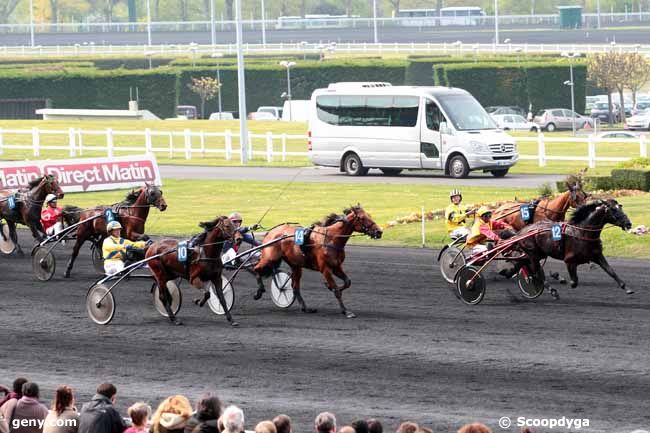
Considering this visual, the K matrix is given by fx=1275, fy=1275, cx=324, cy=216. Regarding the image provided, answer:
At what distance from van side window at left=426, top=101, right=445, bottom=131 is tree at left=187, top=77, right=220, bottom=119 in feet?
115

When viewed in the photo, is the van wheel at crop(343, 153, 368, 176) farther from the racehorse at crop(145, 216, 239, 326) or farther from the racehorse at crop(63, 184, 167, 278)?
the racehorse at crop(145, 216, 239, 326)

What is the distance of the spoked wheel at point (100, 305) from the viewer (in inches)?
665

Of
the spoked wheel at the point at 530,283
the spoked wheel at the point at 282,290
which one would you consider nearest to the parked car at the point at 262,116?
the spoked wheel at the point at 282,290

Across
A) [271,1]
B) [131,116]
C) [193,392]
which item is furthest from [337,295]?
[271,1]

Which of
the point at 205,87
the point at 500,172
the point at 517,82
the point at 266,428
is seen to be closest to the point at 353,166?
the point at 500,172

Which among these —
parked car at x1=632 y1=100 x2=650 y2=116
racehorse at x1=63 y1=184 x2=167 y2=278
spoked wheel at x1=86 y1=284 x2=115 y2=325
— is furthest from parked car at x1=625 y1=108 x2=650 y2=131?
spoked wheel at x1=86 y1=284 x2=115 y2=325

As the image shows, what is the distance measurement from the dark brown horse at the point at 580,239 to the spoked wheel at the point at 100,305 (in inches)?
218

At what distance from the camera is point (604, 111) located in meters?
65.8

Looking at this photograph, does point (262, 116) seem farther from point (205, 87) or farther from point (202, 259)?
point (202, 259)

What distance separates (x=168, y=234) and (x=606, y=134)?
82.4ft

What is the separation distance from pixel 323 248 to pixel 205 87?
53306mm

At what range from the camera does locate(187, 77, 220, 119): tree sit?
226ft

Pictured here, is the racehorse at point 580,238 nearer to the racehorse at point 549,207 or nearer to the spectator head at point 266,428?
the racehorse at point 549,207

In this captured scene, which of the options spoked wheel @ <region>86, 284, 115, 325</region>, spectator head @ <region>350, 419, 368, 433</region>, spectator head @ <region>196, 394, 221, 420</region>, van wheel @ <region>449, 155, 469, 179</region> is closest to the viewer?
spectator head @ <region>350, 419, 368, 433</region>
